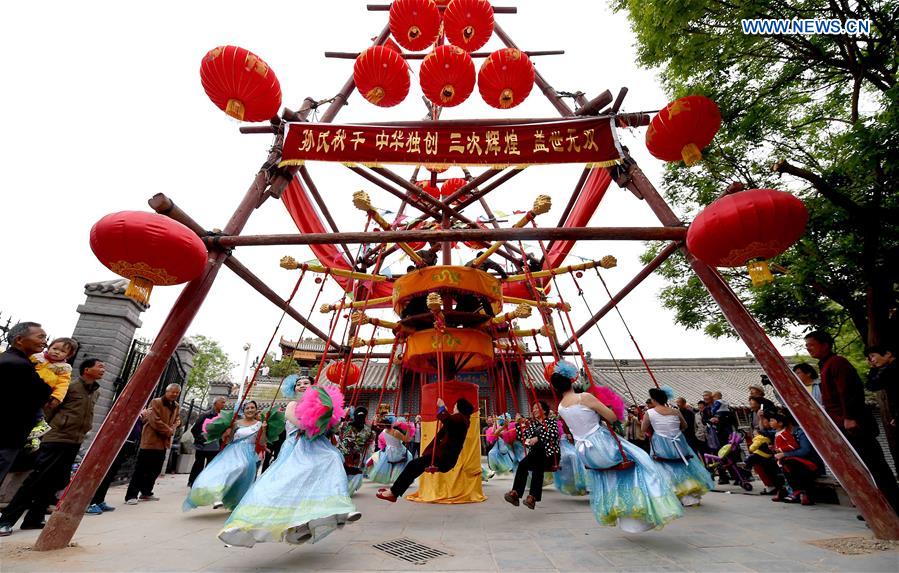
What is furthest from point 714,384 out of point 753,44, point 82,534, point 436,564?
point 82,534

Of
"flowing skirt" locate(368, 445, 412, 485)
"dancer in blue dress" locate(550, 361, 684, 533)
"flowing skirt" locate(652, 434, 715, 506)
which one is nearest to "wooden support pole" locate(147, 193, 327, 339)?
"flowing skirt" locate(368, 445, 412, 485)

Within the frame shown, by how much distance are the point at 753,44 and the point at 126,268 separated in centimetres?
774

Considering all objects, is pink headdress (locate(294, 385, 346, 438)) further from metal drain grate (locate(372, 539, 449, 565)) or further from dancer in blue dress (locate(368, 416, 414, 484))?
dancer in blue dress (locate(368, 416, 414, 484))

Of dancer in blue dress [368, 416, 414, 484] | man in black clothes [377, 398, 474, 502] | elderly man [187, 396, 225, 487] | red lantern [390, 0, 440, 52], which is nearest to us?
man in black clothes [377, 398, 474, 502]

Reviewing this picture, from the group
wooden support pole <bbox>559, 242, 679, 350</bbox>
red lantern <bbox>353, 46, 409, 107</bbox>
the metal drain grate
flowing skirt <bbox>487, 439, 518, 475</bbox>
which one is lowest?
the metal drain grate

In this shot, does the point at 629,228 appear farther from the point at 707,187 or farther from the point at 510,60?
the point at 707,187

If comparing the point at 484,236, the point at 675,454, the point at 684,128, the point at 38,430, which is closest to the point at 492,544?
the point at 484,236

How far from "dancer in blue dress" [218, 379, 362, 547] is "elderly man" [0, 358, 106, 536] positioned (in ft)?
7.44

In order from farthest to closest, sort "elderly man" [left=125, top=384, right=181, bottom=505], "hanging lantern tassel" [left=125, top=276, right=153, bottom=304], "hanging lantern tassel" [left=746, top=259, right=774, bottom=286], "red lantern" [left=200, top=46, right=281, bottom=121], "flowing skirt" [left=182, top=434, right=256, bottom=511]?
"elderly man" [left=125, top=384, right=181, bottom=505]
"flowing skirt" [left=182, top=434, right=256, bottom=511]
"red lantern" [left=200, top=46, right=281, bottom=121]
"hanging lantern tassel" [left=746, top=259, right=774, bottom=286]
"hanging lantern tassel" [left=125, top=276, right=153, bottom=304]

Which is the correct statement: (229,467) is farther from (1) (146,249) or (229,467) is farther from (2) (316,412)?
(1) (146,249)

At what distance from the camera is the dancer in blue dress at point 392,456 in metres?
7.34

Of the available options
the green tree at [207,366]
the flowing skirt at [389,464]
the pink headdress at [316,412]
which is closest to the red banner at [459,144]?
the pink headdress at [316,412]

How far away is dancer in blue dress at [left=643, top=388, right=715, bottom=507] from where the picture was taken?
Answer: 5043 mm

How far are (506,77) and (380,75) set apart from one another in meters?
1.52
